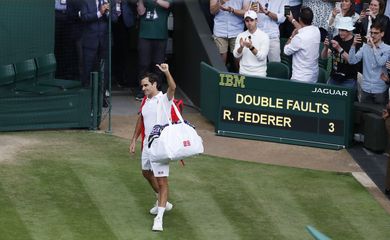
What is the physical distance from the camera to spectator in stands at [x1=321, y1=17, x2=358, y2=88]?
16.3 metres

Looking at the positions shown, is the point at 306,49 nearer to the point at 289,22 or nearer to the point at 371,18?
the point at 371,18

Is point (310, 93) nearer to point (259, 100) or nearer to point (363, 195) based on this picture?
point (259, 100)

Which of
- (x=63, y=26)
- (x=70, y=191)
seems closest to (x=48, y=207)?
(x=70, y=191)

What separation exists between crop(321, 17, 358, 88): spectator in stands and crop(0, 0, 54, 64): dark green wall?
424 centimetres

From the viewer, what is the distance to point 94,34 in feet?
57.8

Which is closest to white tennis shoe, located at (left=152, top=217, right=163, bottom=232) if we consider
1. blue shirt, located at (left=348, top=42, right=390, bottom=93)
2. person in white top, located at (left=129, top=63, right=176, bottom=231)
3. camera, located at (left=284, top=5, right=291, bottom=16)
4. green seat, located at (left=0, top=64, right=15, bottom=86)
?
person in white top, located at (left=129, top=63, right=176, bottom=231)

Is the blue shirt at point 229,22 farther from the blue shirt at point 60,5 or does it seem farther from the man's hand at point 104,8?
the blue shirt at point 60,5

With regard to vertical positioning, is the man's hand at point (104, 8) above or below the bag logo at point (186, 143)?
above

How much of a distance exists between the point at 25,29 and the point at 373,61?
17.1 ft

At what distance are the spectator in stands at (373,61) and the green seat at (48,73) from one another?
415cm

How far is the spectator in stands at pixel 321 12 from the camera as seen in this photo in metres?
18.0

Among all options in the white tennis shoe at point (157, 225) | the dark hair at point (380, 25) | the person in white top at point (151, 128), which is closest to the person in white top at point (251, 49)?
the dark hair at point (380, 25)

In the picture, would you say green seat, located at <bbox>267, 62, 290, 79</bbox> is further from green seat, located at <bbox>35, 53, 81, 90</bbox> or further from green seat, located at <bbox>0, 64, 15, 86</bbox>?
green seat, located at <bbox>0, 64, 15, 86</bbox>

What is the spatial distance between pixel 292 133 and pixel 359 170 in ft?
4.82
